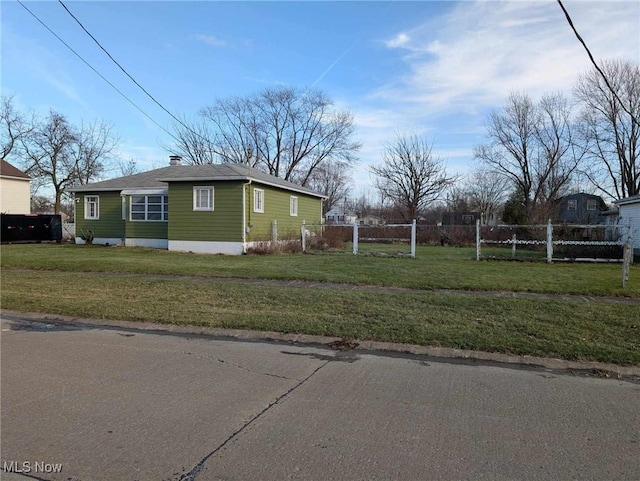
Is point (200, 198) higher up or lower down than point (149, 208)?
higher up

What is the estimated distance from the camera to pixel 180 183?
21094 mm

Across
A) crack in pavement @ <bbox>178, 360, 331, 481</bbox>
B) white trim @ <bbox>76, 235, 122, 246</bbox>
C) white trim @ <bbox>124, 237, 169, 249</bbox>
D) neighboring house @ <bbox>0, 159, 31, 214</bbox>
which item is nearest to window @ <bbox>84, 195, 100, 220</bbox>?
white trim @ <bbox>76, 235, 122, 246</bbox>

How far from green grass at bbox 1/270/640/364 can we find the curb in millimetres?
183

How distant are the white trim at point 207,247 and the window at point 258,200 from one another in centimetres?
204

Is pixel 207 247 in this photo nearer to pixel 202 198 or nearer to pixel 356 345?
pixel 202 198

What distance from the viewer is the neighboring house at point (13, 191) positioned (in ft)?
123

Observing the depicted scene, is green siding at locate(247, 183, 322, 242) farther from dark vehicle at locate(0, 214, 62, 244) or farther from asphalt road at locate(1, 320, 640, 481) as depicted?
dark vehicle at locate(0, 214, 62, 244)

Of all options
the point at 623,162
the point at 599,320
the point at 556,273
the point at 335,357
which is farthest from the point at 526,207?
the point at 335,357

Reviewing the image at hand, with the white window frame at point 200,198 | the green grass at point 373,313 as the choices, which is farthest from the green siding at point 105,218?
the green grass at point 373,313

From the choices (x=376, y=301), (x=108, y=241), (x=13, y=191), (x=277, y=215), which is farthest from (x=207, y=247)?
(x=13, y=191)

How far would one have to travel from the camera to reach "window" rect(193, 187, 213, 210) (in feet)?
68.0

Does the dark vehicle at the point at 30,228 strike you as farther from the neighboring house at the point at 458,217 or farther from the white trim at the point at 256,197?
the neighboring house at the point at 458,217

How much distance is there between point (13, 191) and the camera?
38.6 meters

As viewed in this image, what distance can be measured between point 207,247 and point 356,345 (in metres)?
15.7
